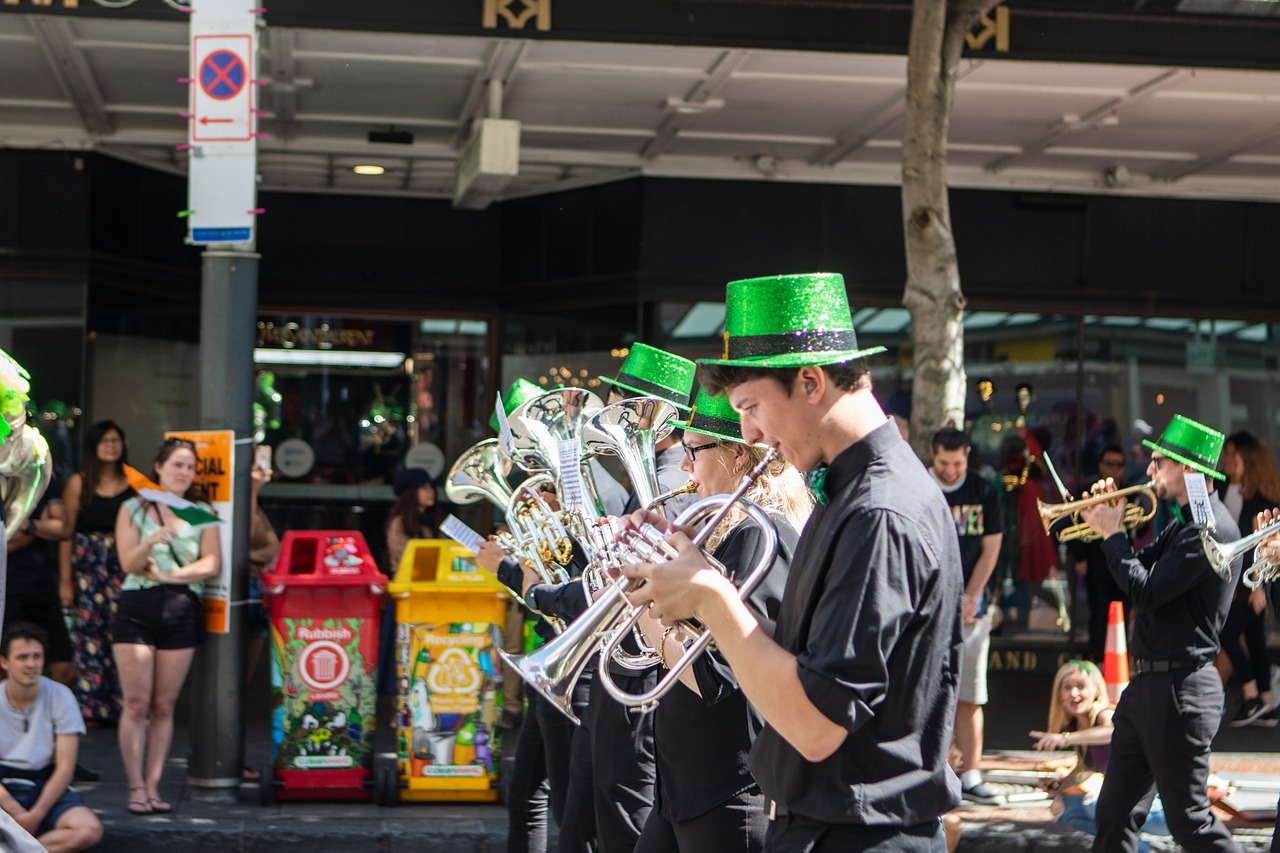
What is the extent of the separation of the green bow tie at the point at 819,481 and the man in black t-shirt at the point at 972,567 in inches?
192

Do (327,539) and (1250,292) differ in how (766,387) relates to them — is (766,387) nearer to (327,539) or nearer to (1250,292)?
(327,539)

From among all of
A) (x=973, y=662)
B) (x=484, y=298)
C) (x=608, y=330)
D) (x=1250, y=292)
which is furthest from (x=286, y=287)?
(x=1250, y=292)

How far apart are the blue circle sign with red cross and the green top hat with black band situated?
183 inches

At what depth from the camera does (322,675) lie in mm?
7195

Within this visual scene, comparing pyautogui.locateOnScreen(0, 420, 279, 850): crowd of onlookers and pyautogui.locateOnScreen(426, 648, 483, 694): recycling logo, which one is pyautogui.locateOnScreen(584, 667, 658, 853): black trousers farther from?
pyautogui.locateOnScreen(426, 648, 483, 694): recycling logo

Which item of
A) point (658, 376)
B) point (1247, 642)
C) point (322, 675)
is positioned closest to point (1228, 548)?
point (658, 376)

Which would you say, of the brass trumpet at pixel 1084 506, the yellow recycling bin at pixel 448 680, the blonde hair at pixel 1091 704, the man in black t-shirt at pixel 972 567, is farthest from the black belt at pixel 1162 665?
the yellow recycling bin at pixel 448 680

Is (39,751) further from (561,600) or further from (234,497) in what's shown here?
(561,600)

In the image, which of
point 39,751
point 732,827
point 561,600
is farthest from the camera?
point 39,751

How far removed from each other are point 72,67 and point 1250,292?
8.85 metres

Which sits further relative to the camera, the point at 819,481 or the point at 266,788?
the point at 266,788

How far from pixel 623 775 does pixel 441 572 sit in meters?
3.10

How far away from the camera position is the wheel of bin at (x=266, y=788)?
7.20 m

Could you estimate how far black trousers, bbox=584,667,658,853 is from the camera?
4.29 meters
